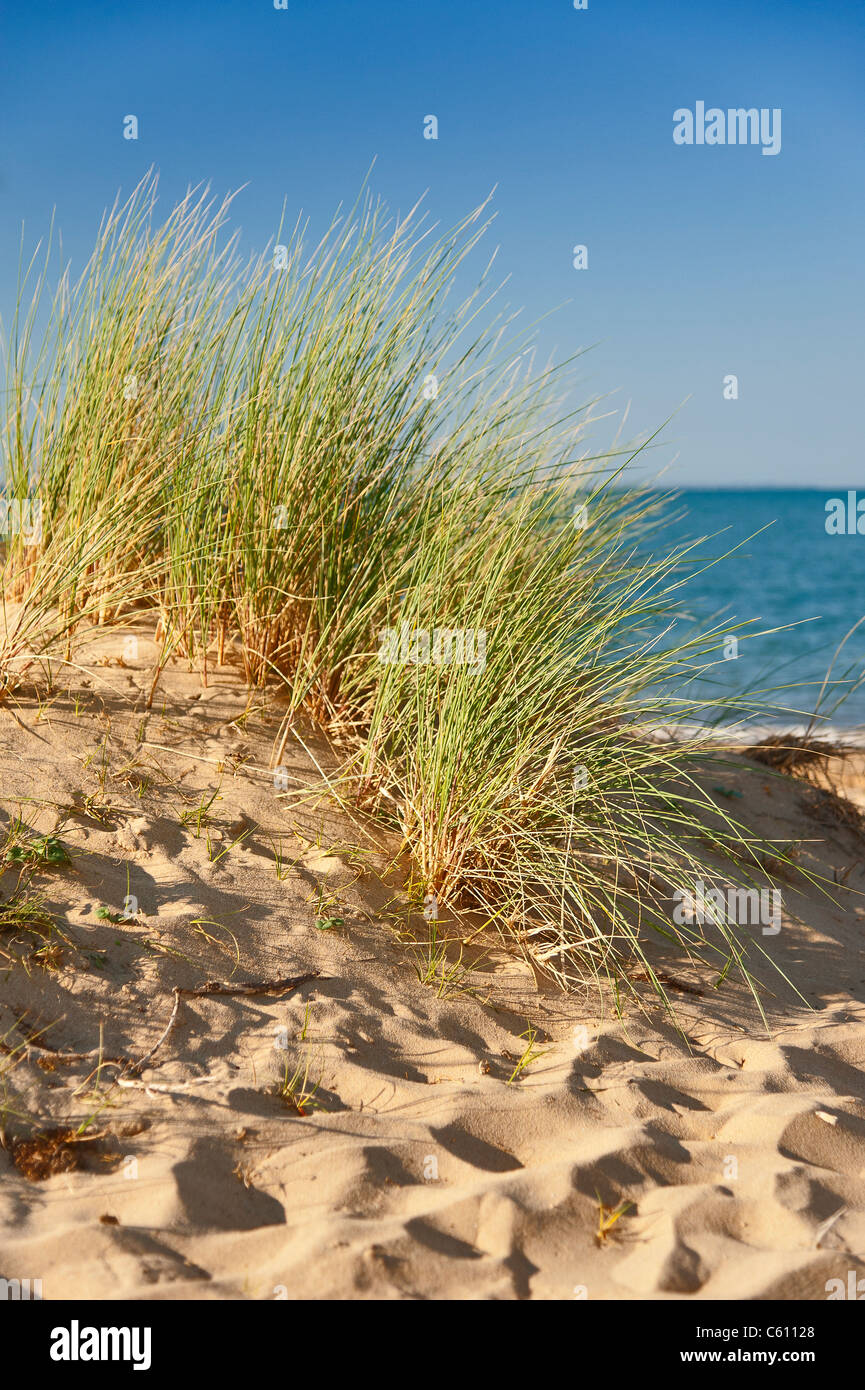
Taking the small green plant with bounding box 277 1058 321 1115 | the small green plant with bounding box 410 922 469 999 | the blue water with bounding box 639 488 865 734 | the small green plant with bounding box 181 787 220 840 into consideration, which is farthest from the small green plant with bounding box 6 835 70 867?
the blue water with bounding box 639 488 865 734

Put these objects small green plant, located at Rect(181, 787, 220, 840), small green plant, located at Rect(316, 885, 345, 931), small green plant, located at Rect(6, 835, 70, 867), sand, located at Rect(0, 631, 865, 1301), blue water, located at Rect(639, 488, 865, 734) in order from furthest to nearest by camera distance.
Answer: blue water, located at Rect(639, 488, 865, 734)
small green plant, located at Rect(181, 787, 220, 840)
small green plant, located at Rect(316, 885, 345, 931)
small green plant, located at Rect(6, 835, 70, 867)
sand, located at Rect(0, 631, 865, 1301)

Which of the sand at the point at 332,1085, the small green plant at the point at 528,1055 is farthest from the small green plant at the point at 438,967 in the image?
the small green plant at the point at 528,1055

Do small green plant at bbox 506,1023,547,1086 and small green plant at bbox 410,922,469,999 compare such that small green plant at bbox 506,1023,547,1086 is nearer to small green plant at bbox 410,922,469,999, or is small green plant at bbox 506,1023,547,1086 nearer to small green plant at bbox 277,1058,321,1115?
small green plant at bbox 410,922,469,999

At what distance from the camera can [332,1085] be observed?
1.99 metres

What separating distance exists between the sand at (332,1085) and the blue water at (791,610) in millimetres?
1565

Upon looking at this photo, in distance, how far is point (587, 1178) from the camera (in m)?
1.81

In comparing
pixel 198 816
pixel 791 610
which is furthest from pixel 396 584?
pixel 791 610

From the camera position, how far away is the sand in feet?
5.21

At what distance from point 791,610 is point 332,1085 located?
16088 mm

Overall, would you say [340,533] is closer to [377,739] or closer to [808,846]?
[377,739]

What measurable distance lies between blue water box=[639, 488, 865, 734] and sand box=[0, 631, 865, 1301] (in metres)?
1.57

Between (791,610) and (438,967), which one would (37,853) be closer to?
(438,967)

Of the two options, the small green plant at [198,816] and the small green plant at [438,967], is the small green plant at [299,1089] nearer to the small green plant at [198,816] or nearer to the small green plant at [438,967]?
the small green plant at [438,967]

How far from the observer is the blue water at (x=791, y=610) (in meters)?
6.48
